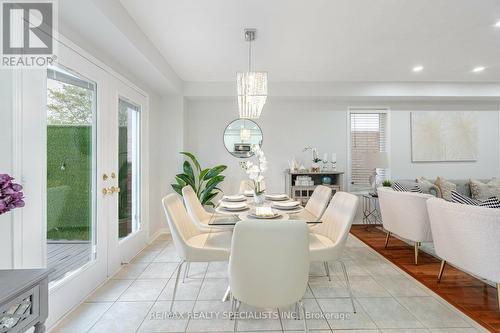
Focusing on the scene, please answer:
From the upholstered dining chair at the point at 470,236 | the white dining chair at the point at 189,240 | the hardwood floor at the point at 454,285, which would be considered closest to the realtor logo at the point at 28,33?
Result: the white dining chair at the point at 189,240

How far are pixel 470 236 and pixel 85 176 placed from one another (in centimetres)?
347

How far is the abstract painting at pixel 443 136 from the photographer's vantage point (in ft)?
16.5

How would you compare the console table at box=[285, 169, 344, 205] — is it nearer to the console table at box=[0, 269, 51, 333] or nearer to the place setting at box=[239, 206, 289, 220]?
the place setting at box=[239, 206, 289, 220]

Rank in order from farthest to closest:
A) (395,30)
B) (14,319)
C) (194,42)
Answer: (194,42) → (395,30) → (14,319)

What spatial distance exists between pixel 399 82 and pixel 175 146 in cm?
409

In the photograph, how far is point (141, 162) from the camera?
3.74 metres

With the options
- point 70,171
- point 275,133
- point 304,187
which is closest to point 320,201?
point 304,187

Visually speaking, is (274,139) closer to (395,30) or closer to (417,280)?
(395,30)

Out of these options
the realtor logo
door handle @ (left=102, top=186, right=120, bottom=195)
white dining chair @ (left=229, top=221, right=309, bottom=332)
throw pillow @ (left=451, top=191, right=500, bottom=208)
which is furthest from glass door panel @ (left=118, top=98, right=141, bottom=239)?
throw pillow @ (left=451, top=191, right=500, bottom=208)

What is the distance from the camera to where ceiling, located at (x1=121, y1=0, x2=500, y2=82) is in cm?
228

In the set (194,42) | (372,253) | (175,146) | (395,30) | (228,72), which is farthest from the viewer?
(175,146)

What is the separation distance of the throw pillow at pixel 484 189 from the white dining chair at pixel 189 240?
185 inches

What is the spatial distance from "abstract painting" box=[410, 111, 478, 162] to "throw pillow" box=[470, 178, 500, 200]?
2.08 feet

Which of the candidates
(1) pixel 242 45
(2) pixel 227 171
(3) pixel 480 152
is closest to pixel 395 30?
(1) pixel 242 45
